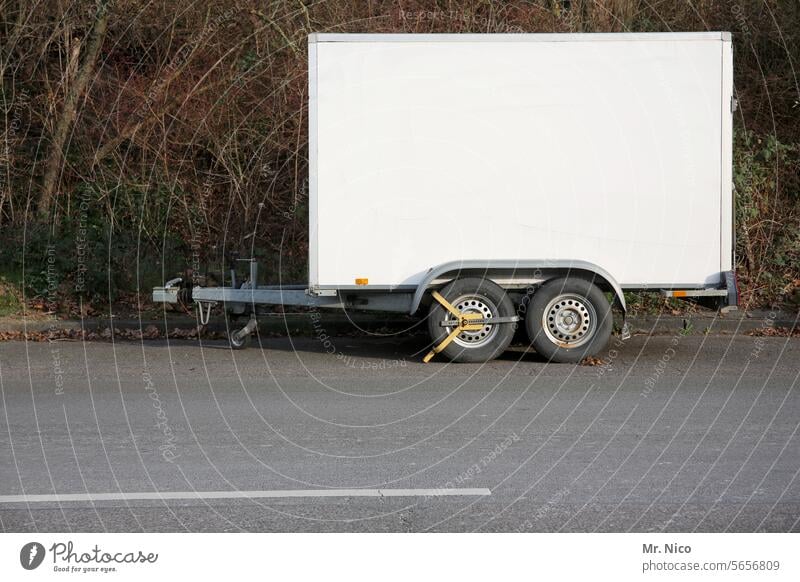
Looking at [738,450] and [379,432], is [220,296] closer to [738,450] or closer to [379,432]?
[379,432]

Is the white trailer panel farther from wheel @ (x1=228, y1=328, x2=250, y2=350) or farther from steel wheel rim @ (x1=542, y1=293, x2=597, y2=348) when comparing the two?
wheel @ (x1=228, y1=328, x2=250, y2=350)

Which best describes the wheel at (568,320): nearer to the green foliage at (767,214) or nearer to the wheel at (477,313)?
the wheel at (477,313)

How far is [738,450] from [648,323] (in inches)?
230

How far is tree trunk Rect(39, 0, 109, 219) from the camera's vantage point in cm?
1633

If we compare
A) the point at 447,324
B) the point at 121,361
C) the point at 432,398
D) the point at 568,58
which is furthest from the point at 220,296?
the point at 568,58

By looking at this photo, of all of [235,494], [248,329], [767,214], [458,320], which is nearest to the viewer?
[235,494]

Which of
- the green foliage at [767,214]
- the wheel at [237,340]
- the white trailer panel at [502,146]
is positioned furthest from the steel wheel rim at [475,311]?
the green foliage at [767,214]

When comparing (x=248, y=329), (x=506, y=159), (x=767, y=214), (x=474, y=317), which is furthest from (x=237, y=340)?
(x=767, y=214)

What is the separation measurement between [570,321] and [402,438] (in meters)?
3.91

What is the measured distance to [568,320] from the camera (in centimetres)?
1095

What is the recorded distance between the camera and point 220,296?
38.3 ft

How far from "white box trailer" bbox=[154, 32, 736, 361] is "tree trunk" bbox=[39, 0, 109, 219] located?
275 inches

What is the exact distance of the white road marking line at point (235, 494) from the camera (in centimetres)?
591

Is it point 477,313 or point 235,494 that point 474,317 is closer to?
point 477,313
